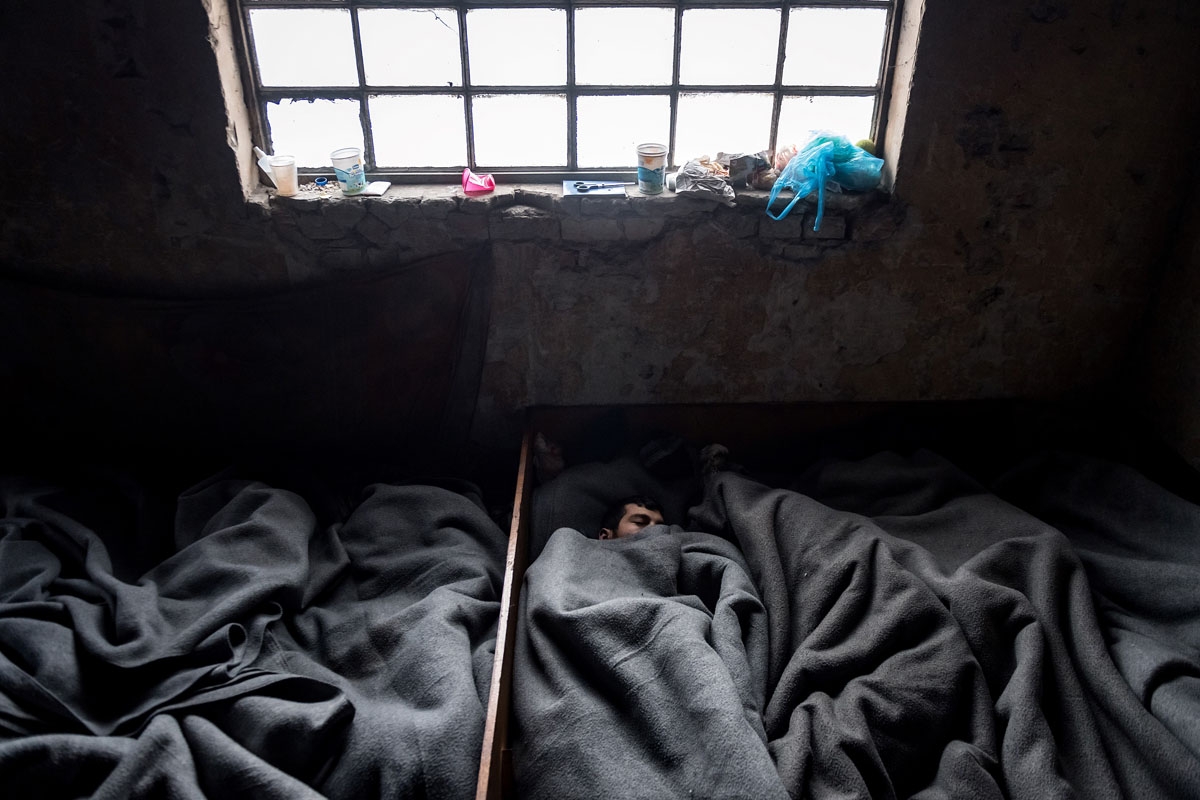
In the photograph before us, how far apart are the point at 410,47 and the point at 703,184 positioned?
85 centimetres

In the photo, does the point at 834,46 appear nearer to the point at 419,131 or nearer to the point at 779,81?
the point at 779,81

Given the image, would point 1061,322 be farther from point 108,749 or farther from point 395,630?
point 108,749

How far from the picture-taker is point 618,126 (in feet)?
7.05

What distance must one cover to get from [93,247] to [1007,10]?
233cm

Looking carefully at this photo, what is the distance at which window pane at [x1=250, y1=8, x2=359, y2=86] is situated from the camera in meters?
1.99

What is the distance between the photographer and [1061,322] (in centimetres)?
221

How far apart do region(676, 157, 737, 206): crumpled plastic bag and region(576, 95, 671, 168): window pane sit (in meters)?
0.17

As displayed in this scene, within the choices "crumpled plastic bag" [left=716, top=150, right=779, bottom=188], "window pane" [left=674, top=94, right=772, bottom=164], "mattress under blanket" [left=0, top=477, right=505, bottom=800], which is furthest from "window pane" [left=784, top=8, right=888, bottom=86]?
"mattress under blanket" [left=0, top=477, right=505, bottom=800]

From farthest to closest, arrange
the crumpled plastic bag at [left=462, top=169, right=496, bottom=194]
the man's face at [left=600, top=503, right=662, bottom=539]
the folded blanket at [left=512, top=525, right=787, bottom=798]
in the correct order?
the crumpled plastic bag at [left=462, top=169, right=496, bottom=194]
the man's face at [left=600, top=503, right=662, bottom=539]
the folded blanket at [left=512, top=525, right=787, bottom=798]

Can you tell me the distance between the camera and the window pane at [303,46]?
199 cm

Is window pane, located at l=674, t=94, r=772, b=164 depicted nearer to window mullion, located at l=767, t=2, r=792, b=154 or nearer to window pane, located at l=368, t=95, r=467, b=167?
window mullion, located at l=767, t=2, r=792, b=154

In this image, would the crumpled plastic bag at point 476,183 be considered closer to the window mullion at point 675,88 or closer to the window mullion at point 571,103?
the window mullion at point 571,103

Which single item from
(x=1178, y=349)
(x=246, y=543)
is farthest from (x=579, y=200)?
(x=1178, y=349)

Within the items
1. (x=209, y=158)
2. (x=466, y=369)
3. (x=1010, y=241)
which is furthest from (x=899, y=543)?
(x=209, y=158)
